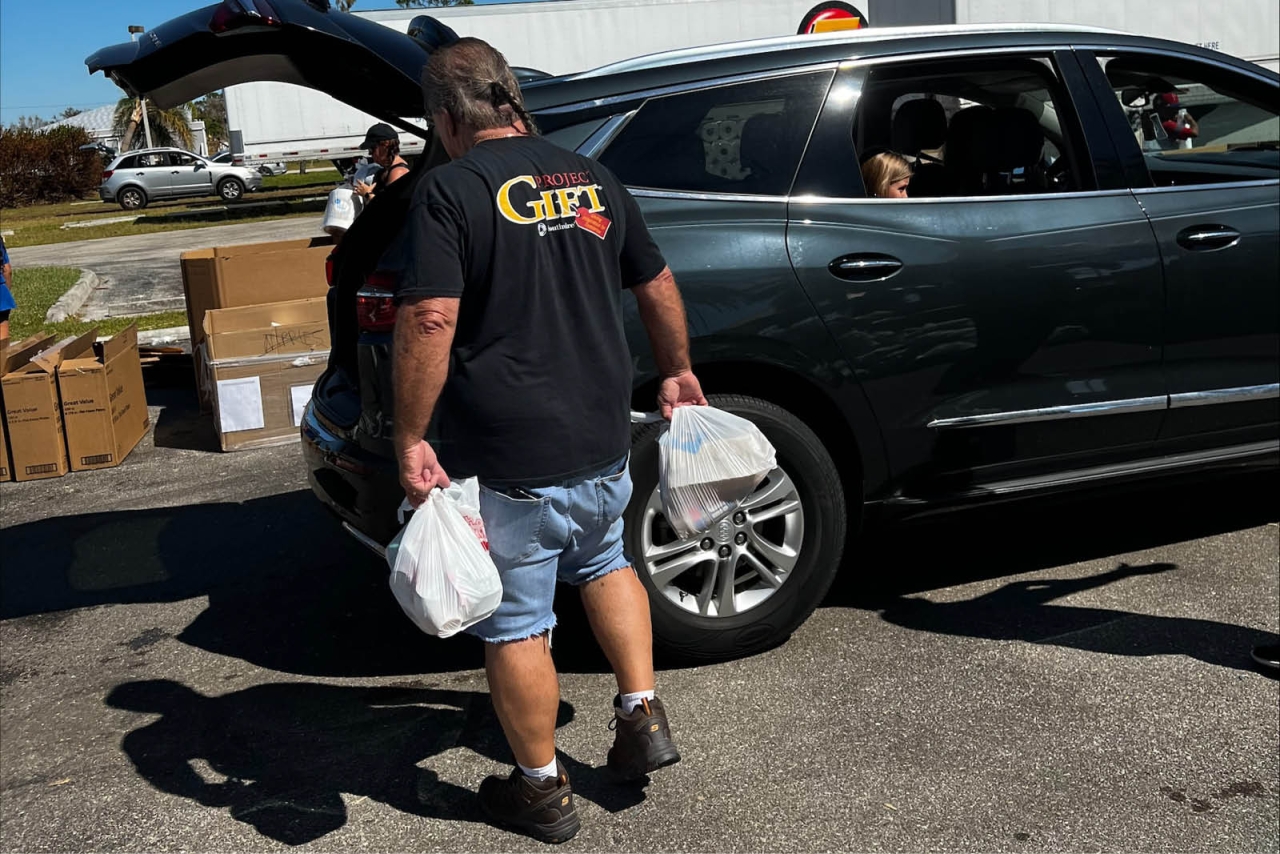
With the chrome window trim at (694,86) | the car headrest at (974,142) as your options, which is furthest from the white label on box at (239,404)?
the car headrest at (974,142)

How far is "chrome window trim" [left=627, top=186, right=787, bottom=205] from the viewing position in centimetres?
380

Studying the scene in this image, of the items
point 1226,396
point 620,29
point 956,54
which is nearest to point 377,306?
point 956,54

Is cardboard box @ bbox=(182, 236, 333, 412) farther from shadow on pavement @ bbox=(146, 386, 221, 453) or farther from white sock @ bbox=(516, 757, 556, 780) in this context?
white sock @ bbox=(516, 757, 556, 780)

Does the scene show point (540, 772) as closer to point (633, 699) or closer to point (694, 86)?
point (633, 699)

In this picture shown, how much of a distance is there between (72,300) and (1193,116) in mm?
11048

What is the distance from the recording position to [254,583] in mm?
4934

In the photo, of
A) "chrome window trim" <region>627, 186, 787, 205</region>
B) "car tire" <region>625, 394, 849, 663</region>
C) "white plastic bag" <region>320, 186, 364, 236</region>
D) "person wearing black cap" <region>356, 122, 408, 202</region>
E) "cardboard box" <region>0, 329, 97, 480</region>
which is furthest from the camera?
"white plastic bag" <region>320, 186, 364, 236</region>

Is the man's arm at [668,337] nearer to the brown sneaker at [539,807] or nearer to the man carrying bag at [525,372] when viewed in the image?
the man carrying bag at [525,372]

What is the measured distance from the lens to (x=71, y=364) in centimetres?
671

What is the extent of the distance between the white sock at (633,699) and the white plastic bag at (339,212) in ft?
21.7

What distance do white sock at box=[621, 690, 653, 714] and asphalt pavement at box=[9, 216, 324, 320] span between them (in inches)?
392

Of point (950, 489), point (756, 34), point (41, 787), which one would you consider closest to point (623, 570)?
point (950, 489)

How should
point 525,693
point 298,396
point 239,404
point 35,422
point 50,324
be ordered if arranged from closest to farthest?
point 525,693
point 35,422
point 239,404
point 298,396
point 50,324

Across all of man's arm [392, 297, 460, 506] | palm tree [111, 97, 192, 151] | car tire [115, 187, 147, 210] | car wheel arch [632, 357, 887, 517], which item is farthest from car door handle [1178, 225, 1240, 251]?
palm tree [111, 97, 192, 151]
